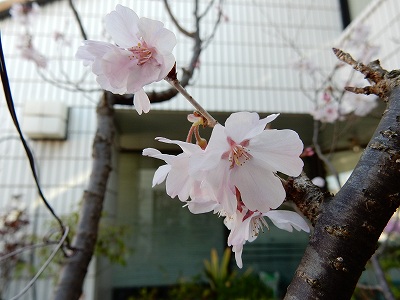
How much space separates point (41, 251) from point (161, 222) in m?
1.36

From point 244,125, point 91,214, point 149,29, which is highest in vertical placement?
point 149,29

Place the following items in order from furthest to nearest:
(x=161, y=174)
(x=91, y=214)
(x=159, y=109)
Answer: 1. (x=159, y=109)
2. (x=91, y=214)
3. (x=161, y=174)

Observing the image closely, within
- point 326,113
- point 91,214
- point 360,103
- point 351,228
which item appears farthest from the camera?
point 360,103

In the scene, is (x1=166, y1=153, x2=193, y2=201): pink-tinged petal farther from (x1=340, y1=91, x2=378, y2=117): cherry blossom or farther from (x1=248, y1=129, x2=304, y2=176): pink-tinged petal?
(x1=340, y1=91, x2=378, y2=117): cherry blossom

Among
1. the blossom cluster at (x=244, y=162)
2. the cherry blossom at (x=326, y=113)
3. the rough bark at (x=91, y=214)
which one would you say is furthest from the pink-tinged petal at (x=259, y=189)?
the cherry blossom at (x=326, y=113)

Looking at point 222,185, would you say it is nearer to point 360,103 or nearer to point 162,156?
point 162,156

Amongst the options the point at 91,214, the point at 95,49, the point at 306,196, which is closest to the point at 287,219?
the point at 306,196

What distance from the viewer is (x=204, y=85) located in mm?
2850

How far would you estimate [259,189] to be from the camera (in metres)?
0.28

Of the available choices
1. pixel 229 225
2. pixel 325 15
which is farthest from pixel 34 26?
pixel 229 225

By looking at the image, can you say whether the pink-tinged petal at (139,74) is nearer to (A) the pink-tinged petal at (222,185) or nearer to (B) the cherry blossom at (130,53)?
(B) the cherry blossom at (130,53)

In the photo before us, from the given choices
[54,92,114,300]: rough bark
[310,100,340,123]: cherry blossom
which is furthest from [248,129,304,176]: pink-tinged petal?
[310,100,340,123]: cherry blossom

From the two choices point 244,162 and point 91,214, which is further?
point 91,214

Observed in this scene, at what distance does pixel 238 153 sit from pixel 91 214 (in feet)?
2.17
